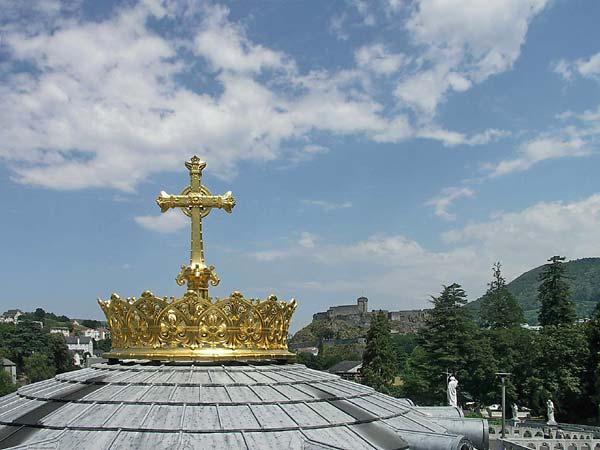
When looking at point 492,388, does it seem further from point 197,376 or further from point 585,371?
point 197,376

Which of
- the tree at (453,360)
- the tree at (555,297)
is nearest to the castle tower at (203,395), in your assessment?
the tree at (453,360)

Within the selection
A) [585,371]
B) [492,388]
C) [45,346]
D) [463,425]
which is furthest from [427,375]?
[45,346]

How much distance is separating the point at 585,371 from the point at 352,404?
52593mm

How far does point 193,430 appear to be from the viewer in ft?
27.9

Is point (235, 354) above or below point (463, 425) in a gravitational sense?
above

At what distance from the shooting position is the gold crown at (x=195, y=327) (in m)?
10.8

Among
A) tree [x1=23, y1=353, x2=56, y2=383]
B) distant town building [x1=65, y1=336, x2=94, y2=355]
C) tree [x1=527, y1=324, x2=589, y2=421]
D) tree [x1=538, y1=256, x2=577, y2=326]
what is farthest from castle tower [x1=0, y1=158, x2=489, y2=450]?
distant town building [x1=65, y1=336, x2=94, y2=355]

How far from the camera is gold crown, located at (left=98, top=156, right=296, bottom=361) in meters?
10.8

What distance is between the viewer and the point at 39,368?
99.4m

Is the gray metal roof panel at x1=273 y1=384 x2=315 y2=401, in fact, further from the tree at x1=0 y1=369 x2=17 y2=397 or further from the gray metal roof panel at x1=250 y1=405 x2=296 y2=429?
the tree at x1=0 y1=369 x2=17 y2=397

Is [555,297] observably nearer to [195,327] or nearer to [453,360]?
[453,360]

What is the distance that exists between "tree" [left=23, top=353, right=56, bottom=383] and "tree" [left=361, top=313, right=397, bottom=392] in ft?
171

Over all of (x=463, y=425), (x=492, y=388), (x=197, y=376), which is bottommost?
(x=492, y=388)

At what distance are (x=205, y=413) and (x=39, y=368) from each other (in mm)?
101086
